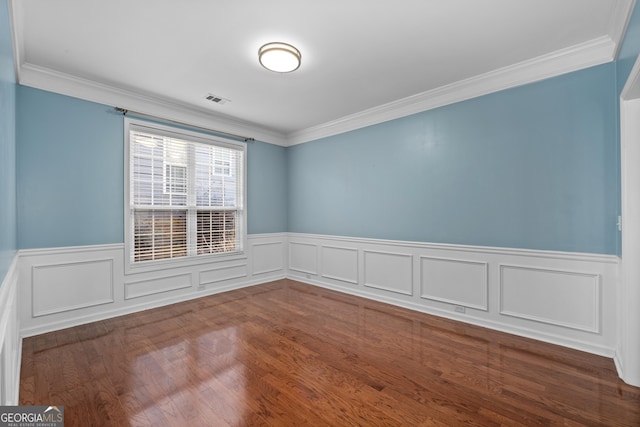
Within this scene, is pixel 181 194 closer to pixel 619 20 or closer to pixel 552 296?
pixel 552 296

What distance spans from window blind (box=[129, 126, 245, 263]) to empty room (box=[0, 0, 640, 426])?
0.03 meters

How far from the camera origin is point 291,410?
185 centimetres

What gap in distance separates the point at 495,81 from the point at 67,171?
4.85 meters

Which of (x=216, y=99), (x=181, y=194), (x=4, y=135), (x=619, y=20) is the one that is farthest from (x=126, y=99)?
(x=619, y=20)

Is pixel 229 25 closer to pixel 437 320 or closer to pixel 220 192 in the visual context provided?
pixel 220 192

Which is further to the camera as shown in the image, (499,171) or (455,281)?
(455,281)

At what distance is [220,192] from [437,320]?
3.66 m

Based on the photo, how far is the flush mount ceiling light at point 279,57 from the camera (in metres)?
2.55

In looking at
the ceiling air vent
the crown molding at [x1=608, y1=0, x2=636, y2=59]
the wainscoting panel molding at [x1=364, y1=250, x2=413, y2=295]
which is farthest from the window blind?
the crown molding at [x1=608, y1=0, x2=636, y2=59]

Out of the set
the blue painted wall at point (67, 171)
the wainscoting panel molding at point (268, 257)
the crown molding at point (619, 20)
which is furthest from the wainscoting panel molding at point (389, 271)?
the blue painted wall at point (67, 171)

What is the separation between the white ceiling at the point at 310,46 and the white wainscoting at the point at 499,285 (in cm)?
187

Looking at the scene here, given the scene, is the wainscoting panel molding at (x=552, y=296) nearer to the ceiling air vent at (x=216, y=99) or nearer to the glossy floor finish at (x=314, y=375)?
the glossy floor finish at (x=314, y=375)

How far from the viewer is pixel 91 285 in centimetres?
332

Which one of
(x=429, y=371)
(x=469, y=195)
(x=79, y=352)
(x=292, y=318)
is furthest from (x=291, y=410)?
(x=469, y=195)
